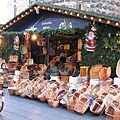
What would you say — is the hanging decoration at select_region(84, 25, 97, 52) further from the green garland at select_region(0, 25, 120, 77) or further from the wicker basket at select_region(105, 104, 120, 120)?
the wicker basket at select_region(105, 104, 120, 120)

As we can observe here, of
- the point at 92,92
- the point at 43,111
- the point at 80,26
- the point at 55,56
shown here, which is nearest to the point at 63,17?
the point at 80,26

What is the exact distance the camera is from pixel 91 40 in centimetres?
605

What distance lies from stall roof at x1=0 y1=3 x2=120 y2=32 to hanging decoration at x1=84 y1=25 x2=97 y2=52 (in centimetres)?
42

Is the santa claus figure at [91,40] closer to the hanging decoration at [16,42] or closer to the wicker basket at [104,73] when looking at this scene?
the wicker basket at [104,73]

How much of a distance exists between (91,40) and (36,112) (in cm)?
295

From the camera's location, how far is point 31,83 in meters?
5.65

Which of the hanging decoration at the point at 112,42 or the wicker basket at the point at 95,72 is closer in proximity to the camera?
the hanging decoration at the point at 112,42

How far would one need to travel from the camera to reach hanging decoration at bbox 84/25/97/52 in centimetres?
602

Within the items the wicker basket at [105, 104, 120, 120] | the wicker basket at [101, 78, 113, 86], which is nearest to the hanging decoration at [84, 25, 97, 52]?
the wicker basket at [101, 78, 113, 86]

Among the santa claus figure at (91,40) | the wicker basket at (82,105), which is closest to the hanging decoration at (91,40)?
the santa claus figure at (91,40)

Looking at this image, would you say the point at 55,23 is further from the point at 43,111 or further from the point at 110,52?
the point at 43,111

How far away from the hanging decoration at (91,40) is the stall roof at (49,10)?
1.39 feet

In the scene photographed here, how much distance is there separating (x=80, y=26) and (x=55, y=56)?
2.13 metres

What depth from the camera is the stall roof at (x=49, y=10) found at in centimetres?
543
